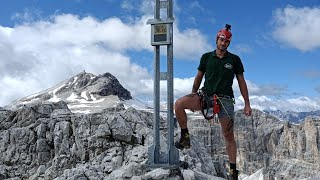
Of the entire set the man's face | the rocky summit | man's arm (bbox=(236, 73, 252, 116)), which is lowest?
the rocky summit

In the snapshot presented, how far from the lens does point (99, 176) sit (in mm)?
13172

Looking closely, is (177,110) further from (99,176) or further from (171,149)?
(99,176)

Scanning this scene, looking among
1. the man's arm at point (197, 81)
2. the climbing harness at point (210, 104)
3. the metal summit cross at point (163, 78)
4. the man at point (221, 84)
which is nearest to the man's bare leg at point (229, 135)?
Result: the man at point (221, 84)

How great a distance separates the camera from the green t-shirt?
9.98m

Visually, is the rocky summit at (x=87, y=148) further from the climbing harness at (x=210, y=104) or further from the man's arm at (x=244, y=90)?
the man's arm at (x=244, y=90)

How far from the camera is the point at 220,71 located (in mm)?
9984

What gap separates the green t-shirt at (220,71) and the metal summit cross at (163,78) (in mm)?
1260

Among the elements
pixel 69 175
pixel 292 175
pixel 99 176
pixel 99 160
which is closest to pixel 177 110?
pixel 99 176

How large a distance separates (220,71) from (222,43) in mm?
711

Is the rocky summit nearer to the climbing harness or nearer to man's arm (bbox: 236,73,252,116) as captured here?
the climbing harness

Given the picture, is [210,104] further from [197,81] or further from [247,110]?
[247,110]

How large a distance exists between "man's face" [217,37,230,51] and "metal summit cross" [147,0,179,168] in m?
1.55

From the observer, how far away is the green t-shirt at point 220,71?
9984 millimetres

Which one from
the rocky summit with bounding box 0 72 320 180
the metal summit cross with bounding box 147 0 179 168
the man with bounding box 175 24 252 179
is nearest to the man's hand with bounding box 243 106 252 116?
the man with bounding box 175 24 252 179
